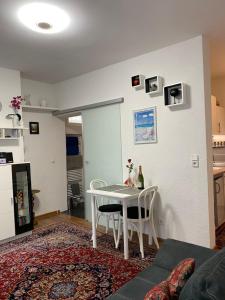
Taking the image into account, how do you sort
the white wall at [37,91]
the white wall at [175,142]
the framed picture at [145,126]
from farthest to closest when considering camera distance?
1. the white wall at [37,91]
2. the framed picture at [145,126]
3. the white wall at [175,142]

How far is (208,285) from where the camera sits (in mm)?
915

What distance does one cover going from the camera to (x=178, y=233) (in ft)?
10.3

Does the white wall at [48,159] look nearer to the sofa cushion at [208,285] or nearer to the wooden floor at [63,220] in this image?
the wooden floor at [63,220]

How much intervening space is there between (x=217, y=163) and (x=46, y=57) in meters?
3.68

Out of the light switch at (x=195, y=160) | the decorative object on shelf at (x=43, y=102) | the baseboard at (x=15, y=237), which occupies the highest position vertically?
the decorative object on shelf at (x=43, y=102)

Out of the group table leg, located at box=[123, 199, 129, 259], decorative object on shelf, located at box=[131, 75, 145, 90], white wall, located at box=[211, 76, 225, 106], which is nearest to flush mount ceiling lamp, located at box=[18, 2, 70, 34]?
decorative object on shelf, located at box=[131, 75, 145, 90]

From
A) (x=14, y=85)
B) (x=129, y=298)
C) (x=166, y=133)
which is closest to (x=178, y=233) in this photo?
(x=166, y=133)

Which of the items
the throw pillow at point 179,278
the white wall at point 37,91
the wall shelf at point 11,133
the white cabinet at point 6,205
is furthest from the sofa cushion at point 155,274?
the white wall at point 37,91

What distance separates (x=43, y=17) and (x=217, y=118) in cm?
341

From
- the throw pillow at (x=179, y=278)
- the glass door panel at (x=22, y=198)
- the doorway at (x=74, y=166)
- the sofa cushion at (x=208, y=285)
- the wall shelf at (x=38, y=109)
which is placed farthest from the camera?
the doorway at (x=74, y=166)

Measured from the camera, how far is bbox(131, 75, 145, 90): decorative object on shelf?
11.1 feet

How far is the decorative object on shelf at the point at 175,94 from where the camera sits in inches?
115

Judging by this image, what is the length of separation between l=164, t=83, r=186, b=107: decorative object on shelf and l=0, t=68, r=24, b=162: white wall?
2.45 m

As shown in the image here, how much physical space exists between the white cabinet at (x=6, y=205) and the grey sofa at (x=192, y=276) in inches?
96.9
